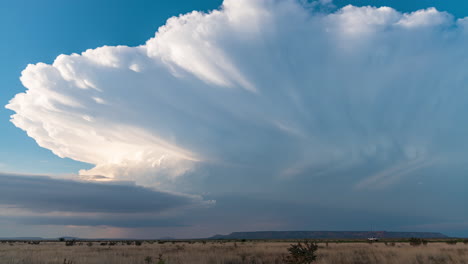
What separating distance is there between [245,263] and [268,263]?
150 cm

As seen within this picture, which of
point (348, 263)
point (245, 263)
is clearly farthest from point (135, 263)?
point (348, 263)

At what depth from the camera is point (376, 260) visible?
21156 mm

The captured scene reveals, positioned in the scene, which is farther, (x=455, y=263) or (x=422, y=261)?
(x=422, y=261)

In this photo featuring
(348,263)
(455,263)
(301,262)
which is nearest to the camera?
(301,262)

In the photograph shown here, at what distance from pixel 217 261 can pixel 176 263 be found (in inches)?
118

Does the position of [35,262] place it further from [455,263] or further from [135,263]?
[455,263]

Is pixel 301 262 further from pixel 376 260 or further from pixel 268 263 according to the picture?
pixel 376 260

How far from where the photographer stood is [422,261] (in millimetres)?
20125

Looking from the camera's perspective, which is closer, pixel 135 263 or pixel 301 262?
pixel 301 262

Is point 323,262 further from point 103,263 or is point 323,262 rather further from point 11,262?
point 11,262

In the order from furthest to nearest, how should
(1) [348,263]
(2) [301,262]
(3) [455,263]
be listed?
(1) [348,263] < (3) [455,263] < (2) [301,262]

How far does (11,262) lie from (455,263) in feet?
87.5

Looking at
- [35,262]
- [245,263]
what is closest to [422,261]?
[245,263]

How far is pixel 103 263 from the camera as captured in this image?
65.4 ft
